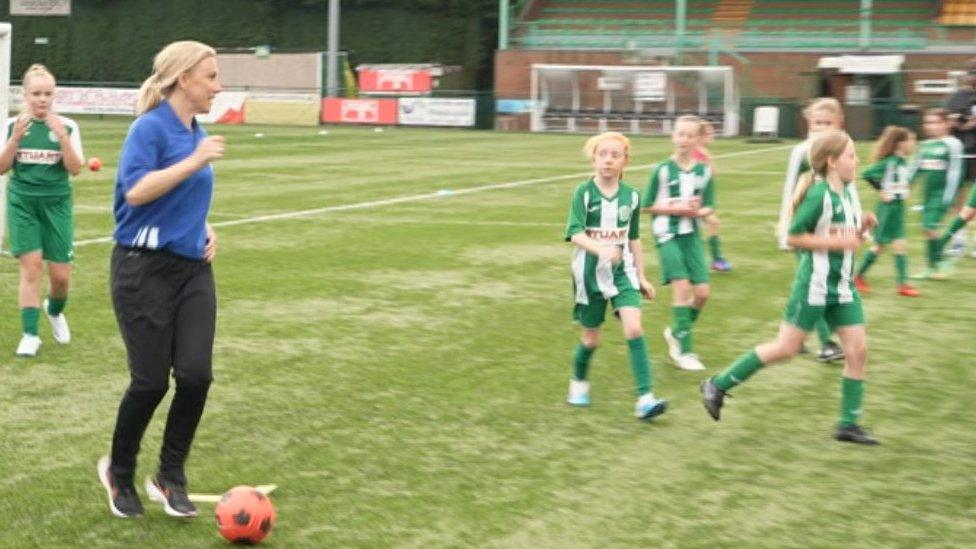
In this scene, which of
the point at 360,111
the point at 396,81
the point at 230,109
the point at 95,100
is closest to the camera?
the point at 360,111

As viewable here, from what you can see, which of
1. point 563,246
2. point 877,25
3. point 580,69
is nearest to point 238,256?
point 563,246

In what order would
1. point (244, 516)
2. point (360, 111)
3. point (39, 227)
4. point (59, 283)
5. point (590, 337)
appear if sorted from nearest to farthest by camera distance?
point (244, 516)
point (590, 337)
point (39, 227)
point (59, 283)
point (360, 111)

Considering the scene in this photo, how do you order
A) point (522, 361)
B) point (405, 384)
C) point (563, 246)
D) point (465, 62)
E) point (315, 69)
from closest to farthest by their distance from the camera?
point (405, 384)
point (522, 361)
point (563, 246)
point (315, 69)
point (465, 62)

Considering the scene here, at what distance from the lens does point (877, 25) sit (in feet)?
171

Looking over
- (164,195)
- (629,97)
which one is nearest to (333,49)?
(629,97)

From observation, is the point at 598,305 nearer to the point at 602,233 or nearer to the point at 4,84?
the point at 602,233

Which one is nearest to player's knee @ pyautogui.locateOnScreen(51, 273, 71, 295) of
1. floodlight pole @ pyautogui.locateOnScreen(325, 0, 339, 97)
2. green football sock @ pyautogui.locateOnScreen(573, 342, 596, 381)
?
green football sock @ pyautogui.locateOnScreen(573, 342, 596, 381)

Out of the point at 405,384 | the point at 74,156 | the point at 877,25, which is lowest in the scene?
the point at 405,384

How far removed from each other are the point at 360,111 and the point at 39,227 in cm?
4160

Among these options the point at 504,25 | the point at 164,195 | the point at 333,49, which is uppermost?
the point at 504,25

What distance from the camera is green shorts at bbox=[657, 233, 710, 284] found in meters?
9.51

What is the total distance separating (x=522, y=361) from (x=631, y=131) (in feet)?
130

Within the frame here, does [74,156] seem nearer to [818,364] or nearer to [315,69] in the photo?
Result: [818,364]

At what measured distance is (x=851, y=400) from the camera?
734cm
